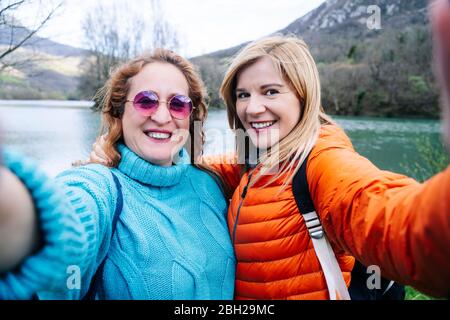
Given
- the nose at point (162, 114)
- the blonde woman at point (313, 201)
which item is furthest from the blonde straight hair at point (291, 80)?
the nose at point (162, 114)

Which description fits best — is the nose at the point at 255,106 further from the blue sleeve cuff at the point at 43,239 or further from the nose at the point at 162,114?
the blue sleeve cuff at the point at 43,239

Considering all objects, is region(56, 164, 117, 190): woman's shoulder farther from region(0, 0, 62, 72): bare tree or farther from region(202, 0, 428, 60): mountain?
region(202, 0, 428, 60): mountain

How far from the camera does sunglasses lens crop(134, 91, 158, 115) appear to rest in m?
1.54

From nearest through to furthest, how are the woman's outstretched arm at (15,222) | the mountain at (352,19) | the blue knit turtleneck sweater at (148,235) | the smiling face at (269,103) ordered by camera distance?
1. the woman's outstretched arm at (15,222)
2. the blue knit turtleneck sweater at (148,235)
3. the smiling face at (269,103)
4. the mountain at (352,19)

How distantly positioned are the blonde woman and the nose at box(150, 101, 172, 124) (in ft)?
1.20

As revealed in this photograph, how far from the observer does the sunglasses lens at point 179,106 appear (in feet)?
5.24

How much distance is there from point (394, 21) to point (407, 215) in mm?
56872

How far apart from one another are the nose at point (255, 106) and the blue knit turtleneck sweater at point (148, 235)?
0.42 meters

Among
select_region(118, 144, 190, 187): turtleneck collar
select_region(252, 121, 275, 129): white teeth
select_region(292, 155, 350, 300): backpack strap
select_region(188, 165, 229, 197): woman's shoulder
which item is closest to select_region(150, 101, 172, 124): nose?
select_region(118, 144, 190, 187): turtleneck collar

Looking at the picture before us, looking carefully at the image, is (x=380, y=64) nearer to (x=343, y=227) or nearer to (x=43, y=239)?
(x=343, y=227)

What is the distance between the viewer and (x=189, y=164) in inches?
69.7

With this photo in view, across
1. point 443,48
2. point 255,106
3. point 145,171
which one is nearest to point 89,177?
point 145,171
